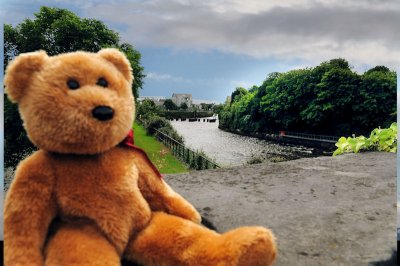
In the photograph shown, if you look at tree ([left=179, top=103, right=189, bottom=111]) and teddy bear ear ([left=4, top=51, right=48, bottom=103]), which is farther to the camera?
tree ([left=179, top=103, right=189, bottom=111])

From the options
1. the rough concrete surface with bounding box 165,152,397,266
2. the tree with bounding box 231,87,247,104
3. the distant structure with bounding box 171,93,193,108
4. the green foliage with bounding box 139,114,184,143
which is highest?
the tree with bounding box 231,87,247,104

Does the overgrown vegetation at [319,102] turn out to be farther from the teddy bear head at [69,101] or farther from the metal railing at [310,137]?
the teddy bear head at [69,101]

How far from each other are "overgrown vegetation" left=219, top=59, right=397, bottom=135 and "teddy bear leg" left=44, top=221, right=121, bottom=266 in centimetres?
1102

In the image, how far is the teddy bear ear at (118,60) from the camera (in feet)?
4.58

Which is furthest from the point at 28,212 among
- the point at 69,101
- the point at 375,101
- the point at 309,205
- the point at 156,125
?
the point at 375,101

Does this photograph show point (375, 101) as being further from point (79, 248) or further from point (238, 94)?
point (79, 248)

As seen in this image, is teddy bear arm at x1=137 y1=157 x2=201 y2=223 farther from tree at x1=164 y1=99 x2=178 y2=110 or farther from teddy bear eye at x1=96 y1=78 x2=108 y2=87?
tree at x1=164 y1=99 x2=178 y2=110

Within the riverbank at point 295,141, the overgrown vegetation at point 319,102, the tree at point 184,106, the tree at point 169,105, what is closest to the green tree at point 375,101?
the overgrown vegetation at point 319,102

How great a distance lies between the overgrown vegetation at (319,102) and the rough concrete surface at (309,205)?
929 cm

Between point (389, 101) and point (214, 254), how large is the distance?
18618 millimetres

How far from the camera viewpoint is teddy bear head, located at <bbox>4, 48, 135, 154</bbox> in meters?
1.22

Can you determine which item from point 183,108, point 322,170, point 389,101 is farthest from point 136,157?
point 389,101

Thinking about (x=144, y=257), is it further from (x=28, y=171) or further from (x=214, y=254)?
(x=28, y=171)

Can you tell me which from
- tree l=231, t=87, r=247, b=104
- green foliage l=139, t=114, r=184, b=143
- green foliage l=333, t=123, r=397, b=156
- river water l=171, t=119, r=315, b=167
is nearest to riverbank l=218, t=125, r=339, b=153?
→ tree l=231, t=87, r=247, b=104
